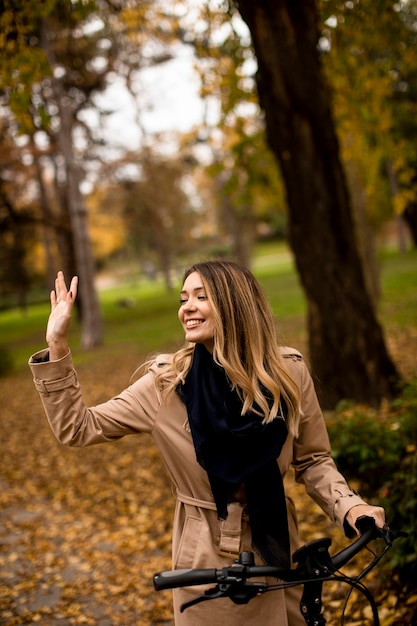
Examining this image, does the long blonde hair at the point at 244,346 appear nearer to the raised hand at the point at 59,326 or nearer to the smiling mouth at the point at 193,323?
the smiling mouth at the point at 193,323

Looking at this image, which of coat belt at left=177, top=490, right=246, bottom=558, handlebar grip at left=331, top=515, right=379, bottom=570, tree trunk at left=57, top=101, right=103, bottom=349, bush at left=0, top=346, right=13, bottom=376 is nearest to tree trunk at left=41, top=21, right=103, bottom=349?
tree trunk at left=57, top=101, right=103, bottom=349

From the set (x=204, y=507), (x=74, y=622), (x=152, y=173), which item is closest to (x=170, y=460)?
(x=204, y=507)

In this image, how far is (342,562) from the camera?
1967 millimetres

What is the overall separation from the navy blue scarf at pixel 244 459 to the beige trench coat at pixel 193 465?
89 mm

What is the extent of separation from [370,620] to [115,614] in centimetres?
182

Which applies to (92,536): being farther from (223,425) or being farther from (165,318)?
(165,318)

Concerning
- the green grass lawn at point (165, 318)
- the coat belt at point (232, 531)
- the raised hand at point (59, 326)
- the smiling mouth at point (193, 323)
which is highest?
the raised hand at point (59, 326)

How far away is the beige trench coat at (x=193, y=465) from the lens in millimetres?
2303

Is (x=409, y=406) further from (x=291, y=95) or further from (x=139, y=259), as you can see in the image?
(x=139, y=259)

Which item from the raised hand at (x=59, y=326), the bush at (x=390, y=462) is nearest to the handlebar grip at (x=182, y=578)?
the raised hand at (x=59, y=326)

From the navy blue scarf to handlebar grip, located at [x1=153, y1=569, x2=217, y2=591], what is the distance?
0.50 metres

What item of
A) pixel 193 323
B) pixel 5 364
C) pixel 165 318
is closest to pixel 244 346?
pixel 193 323

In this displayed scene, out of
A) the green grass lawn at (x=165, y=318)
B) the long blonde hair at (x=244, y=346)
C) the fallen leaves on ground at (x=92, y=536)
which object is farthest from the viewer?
the green grass lawn at (x=165, y=318)

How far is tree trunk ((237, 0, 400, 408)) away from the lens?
22.1 ft
